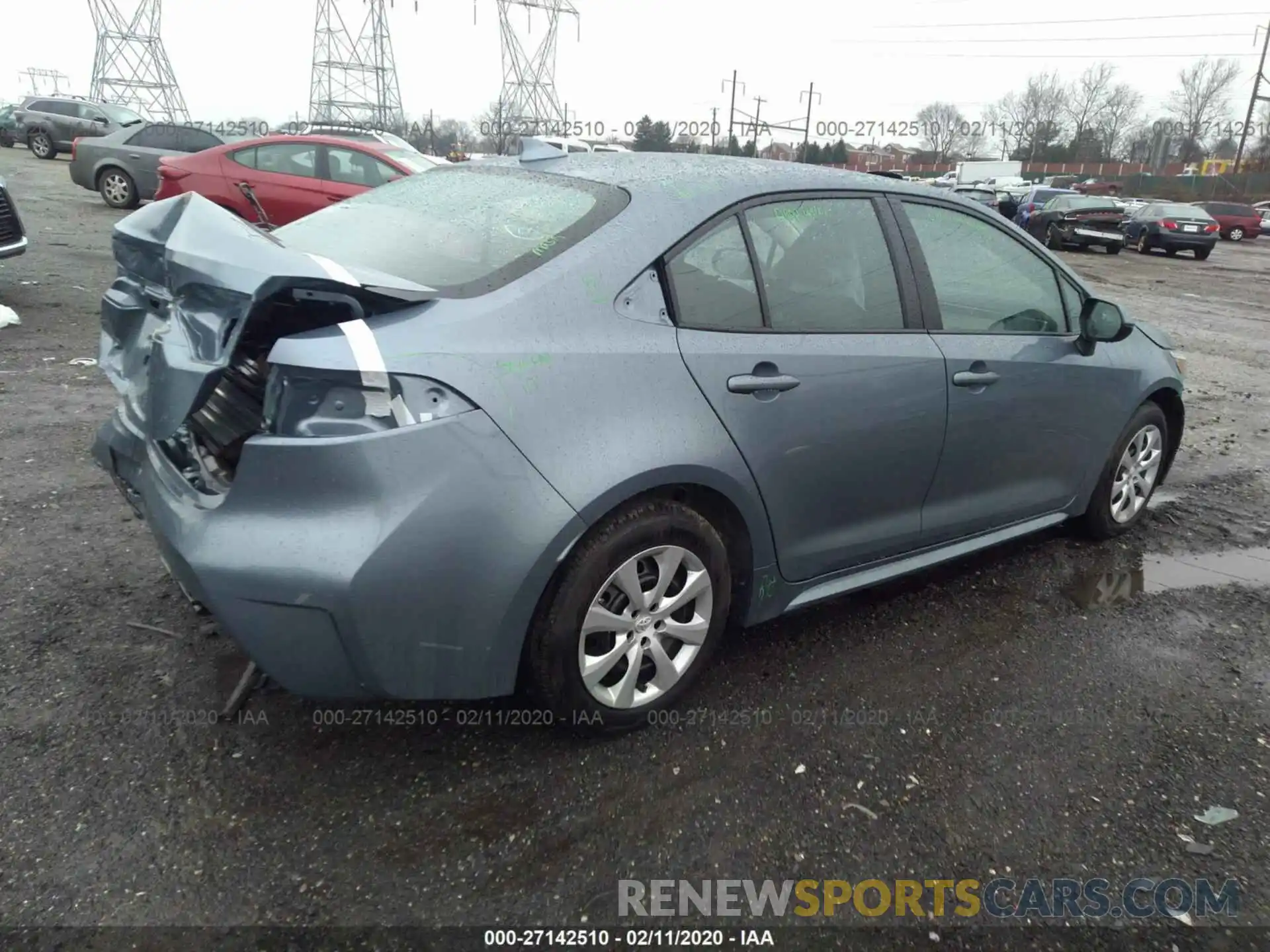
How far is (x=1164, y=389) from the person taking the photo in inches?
167

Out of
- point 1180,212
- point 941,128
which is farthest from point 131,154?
point 941,128

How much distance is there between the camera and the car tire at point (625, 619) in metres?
2.31

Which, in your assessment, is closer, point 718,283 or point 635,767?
point 635,767

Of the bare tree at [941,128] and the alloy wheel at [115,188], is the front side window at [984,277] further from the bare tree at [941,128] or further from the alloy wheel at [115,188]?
the bare tree at [941,128]

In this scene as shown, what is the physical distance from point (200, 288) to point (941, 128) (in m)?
92.9

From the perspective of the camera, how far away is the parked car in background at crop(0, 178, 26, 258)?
7.21 meters

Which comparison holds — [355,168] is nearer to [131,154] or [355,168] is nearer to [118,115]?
[131,154]

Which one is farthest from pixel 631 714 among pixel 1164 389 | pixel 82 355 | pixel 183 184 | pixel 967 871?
pixel 183 184

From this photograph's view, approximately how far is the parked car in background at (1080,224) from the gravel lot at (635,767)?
2216cm

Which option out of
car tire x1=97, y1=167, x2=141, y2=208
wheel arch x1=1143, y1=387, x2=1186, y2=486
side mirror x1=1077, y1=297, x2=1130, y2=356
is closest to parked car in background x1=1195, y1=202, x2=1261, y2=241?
car tire x1=97, y1=167, x2=141, y2=208

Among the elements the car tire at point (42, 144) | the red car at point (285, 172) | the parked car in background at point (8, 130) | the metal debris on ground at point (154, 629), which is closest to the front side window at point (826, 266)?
the metal debris on ground at point (154, 629)

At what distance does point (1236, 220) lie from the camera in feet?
113

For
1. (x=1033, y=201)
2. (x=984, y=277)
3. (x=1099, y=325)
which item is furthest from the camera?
(x=1033, y=201)

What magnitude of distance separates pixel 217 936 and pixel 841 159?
66192 millimetres
